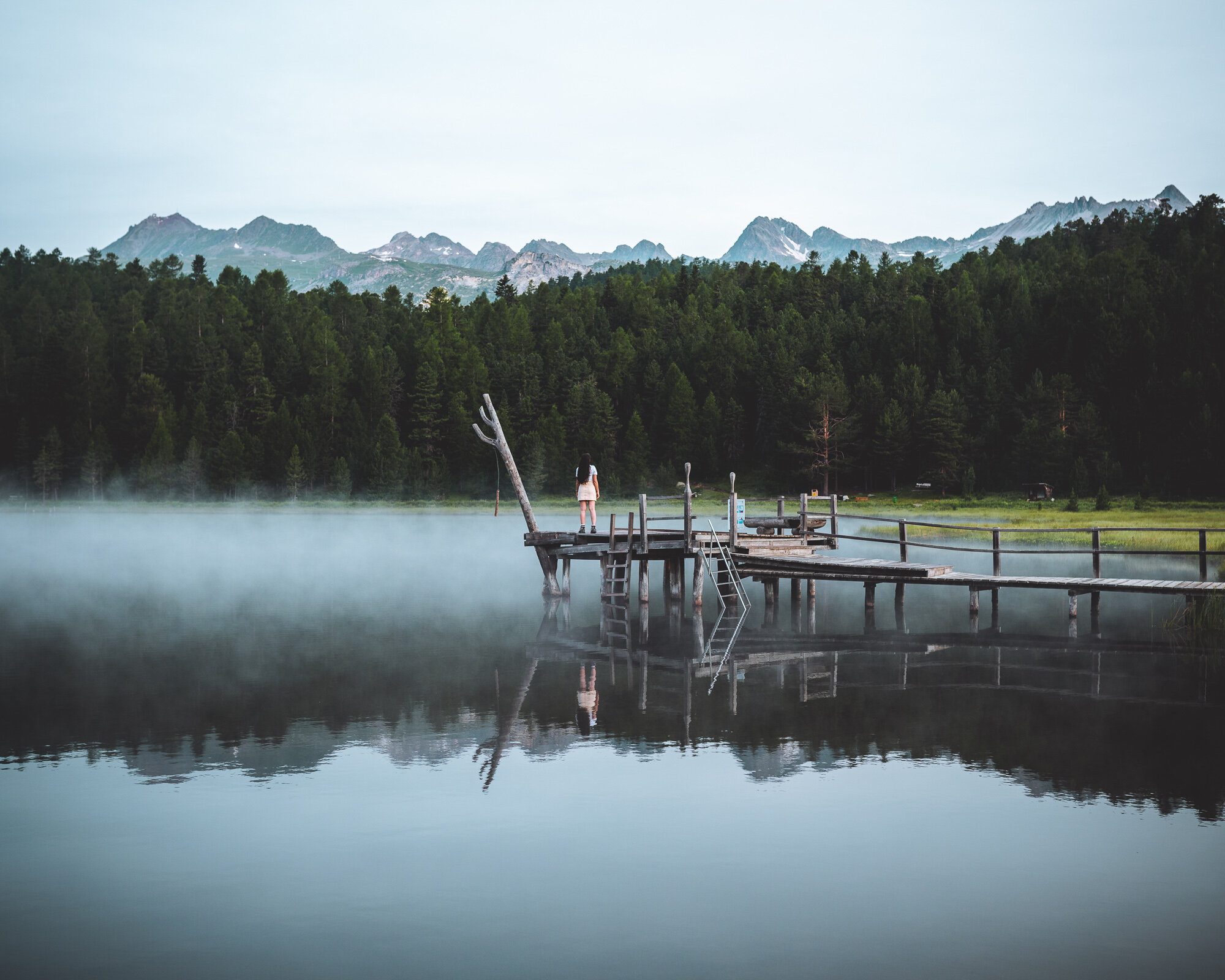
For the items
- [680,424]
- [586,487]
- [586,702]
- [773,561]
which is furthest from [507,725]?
[680,424]

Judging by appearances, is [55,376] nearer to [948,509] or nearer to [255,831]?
[948,509]

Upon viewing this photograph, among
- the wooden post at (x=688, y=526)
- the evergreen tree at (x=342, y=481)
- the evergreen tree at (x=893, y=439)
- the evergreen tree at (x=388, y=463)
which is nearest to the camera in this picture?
the wooden post at (x=688, y=526)

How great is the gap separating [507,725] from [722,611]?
14565mm

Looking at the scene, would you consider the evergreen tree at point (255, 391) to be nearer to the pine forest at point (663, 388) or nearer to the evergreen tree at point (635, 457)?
the pine forest at point (663, 388)

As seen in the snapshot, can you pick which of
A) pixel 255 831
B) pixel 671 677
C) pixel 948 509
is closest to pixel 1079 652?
pixel 671 677

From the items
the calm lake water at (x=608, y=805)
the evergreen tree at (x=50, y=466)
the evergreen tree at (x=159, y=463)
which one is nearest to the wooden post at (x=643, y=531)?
the calm lake water at (x=608, y=805)

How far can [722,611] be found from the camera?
99.4ft

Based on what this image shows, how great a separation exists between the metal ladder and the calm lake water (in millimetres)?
512

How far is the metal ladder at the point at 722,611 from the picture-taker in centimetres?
2276

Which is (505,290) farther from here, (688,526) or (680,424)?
(688,526)

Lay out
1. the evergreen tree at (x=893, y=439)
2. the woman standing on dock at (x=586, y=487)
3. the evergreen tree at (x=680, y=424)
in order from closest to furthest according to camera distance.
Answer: the woman standing on dock at (x=586, y=487) < the evergreen tree at (x=893, y=439) < the evergreen tree at (x=680, y=424)

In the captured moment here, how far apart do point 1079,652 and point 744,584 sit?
15.6 m

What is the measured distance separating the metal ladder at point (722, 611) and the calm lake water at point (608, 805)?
0.51 metres

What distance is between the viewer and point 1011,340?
122 metres
